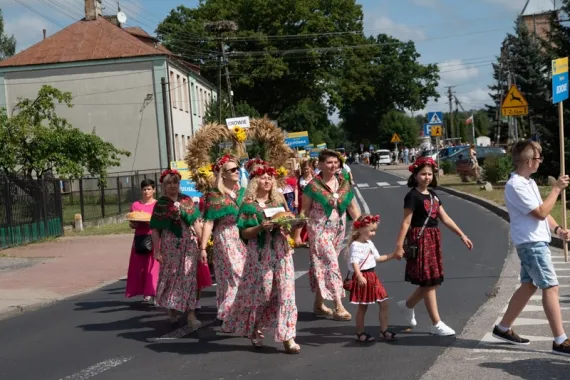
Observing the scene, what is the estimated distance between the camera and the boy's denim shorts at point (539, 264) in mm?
6375

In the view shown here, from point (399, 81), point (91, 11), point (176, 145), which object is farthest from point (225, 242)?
point (399, 81)

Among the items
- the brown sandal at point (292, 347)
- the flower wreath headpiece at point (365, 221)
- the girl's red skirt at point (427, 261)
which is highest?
the flower wreath headpiece at point (365, 221)

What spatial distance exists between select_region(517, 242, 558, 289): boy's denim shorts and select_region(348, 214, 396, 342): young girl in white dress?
1251 mm

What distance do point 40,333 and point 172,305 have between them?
182cm

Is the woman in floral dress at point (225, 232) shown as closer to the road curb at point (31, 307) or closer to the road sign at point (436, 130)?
the road curb at point (31, 307)

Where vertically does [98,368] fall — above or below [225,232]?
below

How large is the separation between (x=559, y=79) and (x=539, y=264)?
14.4 feet

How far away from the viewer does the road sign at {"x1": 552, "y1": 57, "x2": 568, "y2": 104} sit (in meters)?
9.91

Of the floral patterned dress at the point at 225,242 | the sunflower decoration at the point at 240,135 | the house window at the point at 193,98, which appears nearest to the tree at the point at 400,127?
the house window at the point at 193,98

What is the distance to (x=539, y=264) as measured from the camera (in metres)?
6.41

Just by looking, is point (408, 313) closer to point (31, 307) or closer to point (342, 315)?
point (342, 315)

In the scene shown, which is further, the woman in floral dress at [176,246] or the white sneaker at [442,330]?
the woman in floral dress at [176,246]

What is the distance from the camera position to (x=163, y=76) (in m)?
44.6

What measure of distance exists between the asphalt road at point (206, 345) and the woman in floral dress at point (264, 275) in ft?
0.85
